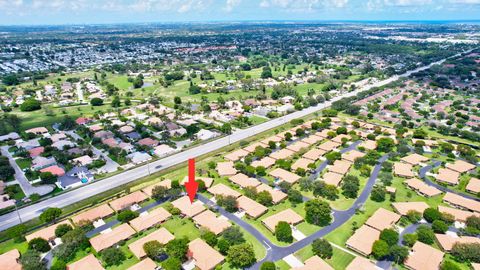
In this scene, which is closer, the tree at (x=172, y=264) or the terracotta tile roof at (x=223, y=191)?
the tree at (x=172, y=264)

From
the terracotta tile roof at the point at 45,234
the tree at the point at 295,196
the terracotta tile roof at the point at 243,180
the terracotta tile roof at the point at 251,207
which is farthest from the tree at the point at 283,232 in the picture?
the terracotta tile roof at the point at 45,234

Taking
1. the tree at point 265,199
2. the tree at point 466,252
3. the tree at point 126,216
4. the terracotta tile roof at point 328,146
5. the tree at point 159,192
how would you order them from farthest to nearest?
the terracotta tile roof at point 328,146 → the tree at point 159,192 → the tree at point 265,199 → the tree at point 126,216 → the tree at point 466,252

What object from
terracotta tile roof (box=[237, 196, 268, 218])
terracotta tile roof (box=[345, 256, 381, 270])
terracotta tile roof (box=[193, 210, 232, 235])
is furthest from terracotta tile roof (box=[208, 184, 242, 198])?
terracotta tile roof (box=[345, 256, 381, 270])

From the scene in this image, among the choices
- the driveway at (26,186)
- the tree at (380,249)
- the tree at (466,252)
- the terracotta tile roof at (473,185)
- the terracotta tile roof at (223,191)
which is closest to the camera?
the tree at (466,252)

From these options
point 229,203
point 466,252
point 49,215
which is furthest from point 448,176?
point 49,215

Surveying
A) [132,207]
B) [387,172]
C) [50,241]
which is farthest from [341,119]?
[50,241]

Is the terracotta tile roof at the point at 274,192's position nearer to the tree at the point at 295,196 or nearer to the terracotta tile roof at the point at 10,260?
the tree at the point at 295,196

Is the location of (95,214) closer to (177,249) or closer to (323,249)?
(177,249)

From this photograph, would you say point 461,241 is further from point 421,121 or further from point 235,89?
point 235,89
